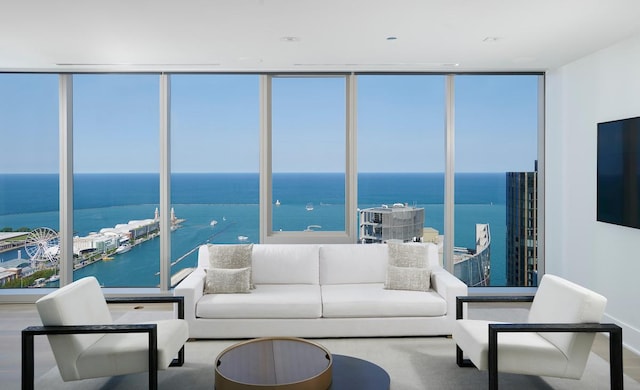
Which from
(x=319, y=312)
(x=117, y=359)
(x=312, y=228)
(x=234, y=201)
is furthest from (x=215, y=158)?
(x=117, y=359)

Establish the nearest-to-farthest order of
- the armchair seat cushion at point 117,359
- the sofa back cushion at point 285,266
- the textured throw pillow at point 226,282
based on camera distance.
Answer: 1. the armchair seat cushion at point 117,359
2. the textured throw pillow at point 226,282
3. the sofa back cushion at point 285,266

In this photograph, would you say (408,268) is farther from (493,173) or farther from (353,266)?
(493,173)

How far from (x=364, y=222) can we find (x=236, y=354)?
3.03 m

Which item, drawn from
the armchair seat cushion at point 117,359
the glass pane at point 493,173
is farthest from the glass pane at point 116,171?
the glass pane at point 493,173

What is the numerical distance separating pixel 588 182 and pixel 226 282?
12.0ft

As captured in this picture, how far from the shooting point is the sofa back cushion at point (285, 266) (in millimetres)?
5305

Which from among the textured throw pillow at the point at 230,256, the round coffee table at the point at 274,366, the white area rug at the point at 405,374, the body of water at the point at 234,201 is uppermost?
the body of water at the point at 234,201

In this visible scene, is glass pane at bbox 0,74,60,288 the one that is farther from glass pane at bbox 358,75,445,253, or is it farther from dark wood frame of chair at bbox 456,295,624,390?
dark wood frame of chair at bbox 456,295,624,390

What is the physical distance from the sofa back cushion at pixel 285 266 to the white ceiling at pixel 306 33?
1.97 meters

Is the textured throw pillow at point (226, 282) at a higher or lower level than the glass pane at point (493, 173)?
lower

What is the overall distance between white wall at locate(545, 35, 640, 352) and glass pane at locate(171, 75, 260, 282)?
11.2ft

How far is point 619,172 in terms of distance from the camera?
4.55 meters

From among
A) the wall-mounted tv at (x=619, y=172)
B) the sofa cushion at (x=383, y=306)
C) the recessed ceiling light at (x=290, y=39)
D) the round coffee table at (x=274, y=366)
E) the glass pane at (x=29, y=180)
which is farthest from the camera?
the glass pane at (x=29, y=180)

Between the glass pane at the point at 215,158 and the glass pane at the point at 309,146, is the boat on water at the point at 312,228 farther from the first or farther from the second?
the glass pane at the point at 215,158
